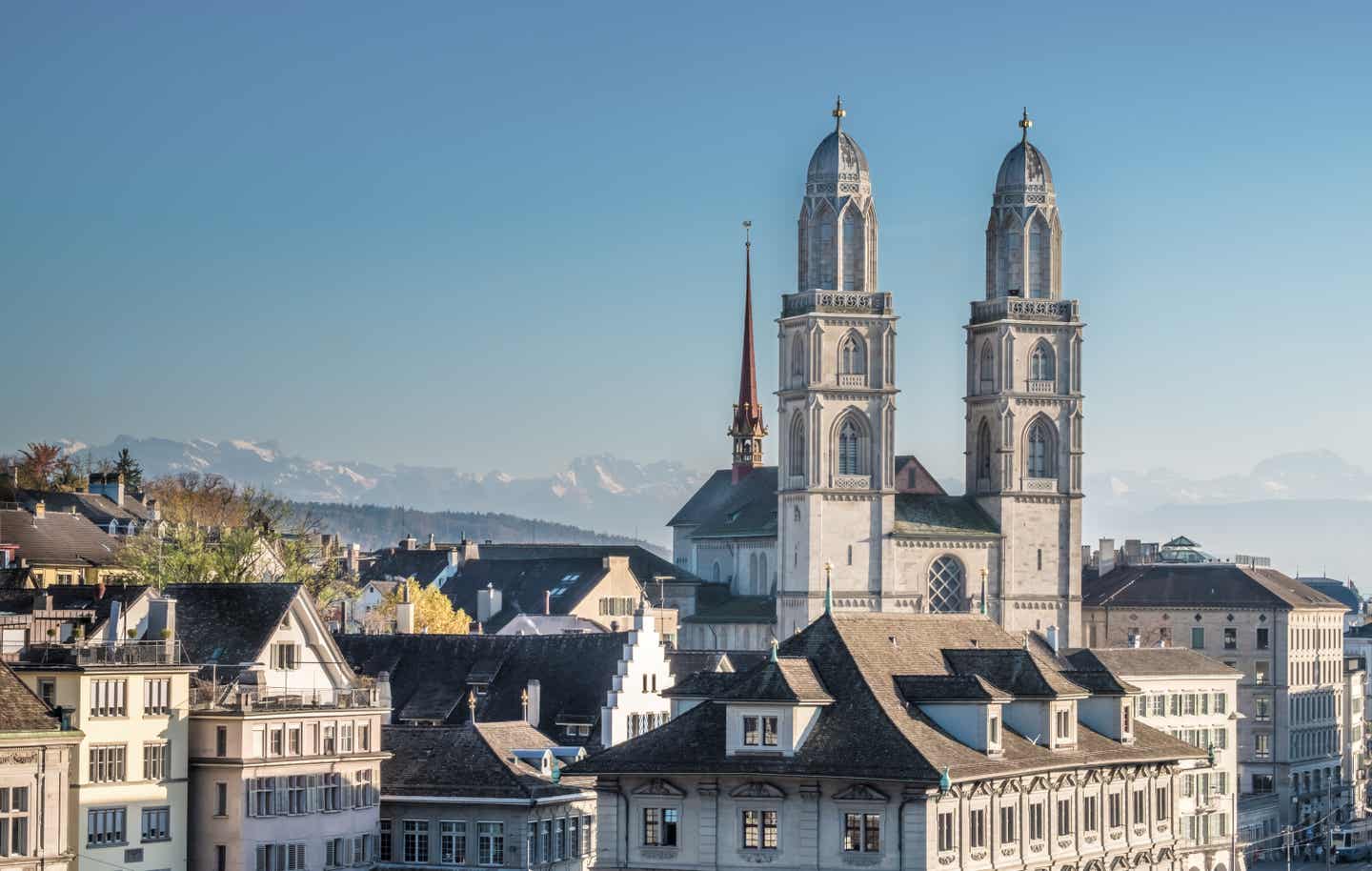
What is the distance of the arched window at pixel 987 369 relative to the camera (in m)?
186

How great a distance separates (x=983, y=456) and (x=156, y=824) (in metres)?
99.0

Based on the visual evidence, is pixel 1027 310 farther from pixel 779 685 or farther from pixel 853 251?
pixel 779 685

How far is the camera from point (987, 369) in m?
187


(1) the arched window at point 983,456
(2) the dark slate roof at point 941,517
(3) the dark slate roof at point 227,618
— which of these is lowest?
(3) the dark slate roof at point 227,618

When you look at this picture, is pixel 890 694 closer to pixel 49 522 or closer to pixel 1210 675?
pixel 49 522

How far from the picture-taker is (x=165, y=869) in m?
96.4

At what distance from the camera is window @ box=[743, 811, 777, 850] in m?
89.2

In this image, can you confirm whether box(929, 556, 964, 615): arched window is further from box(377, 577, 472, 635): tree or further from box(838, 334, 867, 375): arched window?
box(377, 577, 472, 635): tree

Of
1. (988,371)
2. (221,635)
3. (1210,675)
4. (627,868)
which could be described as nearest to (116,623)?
(221,635)

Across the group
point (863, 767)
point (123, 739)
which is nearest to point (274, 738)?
point (123, 739)

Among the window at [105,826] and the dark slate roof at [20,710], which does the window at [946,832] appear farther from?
the dark slate roof at [20,710]

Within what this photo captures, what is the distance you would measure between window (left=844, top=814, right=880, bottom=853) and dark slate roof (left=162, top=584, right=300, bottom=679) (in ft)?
77.3

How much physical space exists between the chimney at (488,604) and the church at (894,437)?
1376 cm

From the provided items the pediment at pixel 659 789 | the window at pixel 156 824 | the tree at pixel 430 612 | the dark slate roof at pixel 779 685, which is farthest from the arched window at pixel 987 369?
the pediment at pixel 659 789
